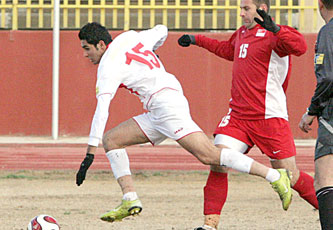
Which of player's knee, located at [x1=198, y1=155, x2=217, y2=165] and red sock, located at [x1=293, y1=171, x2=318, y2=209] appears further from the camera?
red sock, located at [x1=293, y1=171, x2=318, y2=209]

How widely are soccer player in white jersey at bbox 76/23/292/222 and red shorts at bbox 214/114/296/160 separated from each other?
0.19 meters

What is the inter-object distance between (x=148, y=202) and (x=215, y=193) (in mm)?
2486

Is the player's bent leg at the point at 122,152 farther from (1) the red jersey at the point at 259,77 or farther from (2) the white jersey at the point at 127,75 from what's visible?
(1) the red jersey at the point at 259,77

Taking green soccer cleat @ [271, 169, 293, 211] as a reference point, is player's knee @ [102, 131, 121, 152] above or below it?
above

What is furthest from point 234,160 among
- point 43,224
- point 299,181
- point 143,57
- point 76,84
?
point 76,84

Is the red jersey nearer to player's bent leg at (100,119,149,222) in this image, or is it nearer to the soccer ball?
player's bent leg at (100,119,149,222)

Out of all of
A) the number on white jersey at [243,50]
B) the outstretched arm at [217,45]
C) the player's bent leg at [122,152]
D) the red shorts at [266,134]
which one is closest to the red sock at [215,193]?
the red shorts at [266,134]

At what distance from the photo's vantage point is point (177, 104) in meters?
6.96

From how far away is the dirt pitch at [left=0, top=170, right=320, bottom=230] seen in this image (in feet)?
25.6

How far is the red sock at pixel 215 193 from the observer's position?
22.4 feet

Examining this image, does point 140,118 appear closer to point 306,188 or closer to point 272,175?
point 272,175

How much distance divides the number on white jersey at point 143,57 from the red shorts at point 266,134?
86 cm

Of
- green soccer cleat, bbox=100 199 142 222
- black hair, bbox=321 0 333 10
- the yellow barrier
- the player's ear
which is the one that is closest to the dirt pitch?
green soccer cleat, bbox=100 199 142 222

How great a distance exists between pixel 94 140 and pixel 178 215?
202cm
